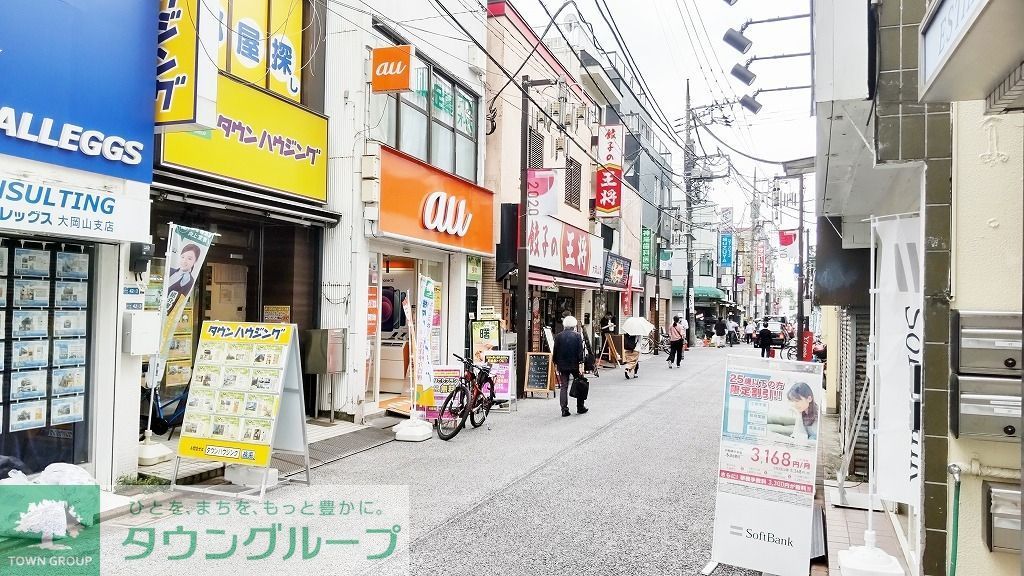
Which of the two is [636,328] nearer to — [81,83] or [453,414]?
[453,414]

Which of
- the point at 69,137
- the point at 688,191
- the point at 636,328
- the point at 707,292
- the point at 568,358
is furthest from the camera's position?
the point at 707,292

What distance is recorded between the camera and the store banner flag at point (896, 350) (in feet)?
17.6

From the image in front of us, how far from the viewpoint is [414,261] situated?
561 inches

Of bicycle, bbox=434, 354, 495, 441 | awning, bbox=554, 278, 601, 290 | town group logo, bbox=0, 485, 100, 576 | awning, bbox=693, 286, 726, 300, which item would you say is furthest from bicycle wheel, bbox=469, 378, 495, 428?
awning, bbox=693, 286, 726, 300

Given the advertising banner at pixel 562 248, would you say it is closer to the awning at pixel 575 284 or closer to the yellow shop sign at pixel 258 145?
the awning at pixel 575 284

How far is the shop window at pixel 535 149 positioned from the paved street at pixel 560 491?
9484 millimetres

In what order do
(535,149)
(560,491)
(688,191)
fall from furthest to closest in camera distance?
(688,191) → (535,149) → (560,491)

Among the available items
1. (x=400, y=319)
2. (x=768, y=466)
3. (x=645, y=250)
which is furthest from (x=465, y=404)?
(x=645, y=250)

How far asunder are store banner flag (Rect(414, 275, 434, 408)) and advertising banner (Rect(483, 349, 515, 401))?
97.5 inches

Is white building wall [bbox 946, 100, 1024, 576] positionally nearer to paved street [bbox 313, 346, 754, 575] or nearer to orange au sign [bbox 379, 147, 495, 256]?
paved street [bbox 313, 346, 754, 575]

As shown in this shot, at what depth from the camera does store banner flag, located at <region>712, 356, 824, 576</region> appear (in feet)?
16.3

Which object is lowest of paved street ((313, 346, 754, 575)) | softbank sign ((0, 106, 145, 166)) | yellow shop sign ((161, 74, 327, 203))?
paved street ((313, 346, 754, 575))

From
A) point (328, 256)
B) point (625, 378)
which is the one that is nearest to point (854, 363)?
point (328, 256)

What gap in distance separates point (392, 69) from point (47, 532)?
26.9 feet
